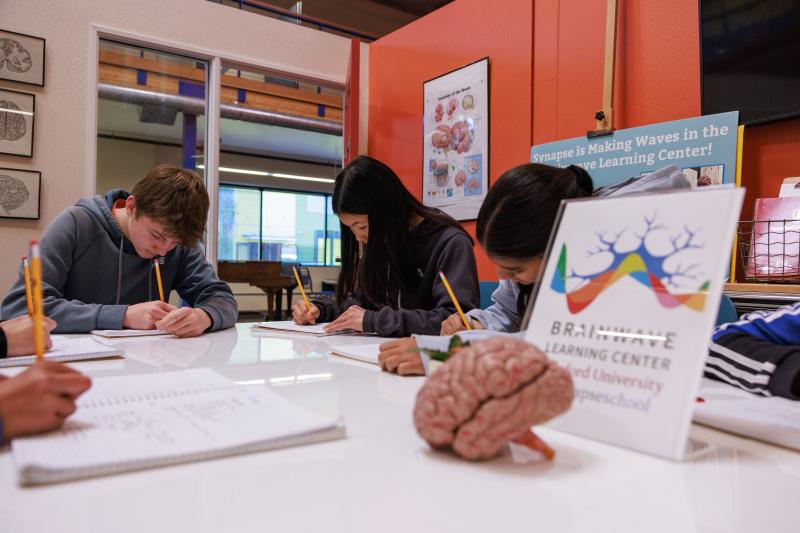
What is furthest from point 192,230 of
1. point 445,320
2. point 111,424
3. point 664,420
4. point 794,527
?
point 794,527

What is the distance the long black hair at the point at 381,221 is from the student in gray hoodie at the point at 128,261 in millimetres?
466

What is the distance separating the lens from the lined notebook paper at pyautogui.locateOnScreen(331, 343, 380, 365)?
1.08 m

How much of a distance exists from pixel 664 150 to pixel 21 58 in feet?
11.1

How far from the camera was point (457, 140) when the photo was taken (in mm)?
3213

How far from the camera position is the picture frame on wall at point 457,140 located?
9.99ft

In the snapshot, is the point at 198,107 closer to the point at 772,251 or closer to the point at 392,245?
the point at 392,245

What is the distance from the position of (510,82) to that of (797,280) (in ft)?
5.57

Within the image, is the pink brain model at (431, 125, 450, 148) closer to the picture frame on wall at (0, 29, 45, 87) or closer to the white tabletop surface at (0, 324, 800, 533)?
the picture frame on wall at (0, 29, 45, 87)

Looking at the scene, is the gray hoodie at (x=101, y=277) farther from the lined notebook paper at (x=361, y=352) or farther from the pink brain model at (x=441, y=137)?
the pink brain model at (x=441, y=137)

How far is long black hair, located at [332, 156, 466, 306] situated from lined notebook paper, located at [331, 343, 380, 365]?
671 millimetres

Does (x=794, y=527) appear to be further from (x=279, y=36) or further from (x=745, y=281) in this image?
(x=279, y=36)

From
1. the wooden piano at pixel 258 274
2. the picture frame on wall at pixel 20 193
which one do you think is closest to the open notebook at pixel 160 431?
the picture frame on wall at pixel 20 193

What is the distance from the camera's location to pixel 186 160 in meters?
4.42

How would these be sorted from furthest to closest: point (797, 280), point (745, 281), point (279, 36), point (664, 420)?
point (279, 36), point (745, 281), point (797, 280), point (664, 420)
